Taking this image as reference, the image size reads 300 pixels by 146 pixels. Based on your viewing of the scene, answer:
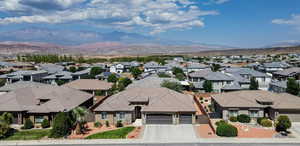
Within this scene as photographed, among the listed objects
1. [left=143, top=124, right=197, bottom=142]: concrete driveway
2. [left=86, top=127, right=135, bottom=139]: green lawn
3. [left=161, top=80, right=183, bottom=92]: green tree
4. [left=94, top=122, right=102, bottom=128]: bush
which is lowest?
[left=86, top=127, right=135, bottom=139]: green lawn

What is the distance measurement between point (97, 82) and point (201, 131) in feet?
111

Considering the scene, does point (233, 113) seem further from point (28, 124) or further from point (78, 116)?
point (28, 124)

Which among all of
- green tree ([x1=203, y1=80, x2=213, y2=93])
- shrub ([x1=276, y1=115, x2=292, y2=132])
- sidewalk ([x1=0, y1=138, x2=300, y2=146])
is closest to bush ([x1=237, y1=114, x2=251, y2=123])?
shrub ([x1=276, y1=115, x2=292, y2=132])

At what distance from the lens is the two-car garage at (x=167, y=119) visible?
1283 inches

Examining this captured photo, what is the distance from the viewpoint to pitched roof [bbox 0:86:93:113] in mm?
32906

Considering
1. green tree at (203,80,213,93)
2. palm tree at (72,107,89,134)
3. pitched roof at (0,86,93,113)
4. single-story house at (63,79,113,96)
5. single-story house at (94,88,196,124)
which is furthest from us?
green tree at (203,80,213,93)

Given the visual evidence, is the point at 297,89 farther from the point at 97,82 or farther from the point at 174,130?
the point at 97,82

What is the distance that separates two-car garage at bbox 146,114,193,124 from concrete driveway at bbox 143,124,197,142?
90cm

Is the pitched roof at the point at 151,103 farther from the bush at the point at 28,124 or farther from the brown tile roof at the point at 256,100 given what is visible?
the bush at the point at 28,124

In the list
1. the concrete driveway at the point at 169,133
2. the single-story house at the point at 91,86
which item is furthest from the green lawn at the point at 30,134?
the single-story house at the point at 91,86

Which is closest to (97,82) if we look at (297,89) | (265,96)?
(265,96)

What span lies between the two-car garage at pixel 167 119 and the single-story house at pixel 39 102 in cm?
1173

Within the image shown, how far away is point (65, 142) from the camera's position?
1017 inches

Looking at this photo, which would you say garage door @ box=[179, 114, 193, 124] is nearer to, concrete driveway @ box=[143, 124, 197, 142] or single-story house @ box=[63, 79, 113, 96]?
concrete driveway @ box=[143, 124, 197, 142]
